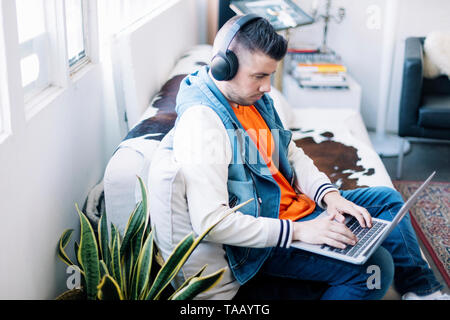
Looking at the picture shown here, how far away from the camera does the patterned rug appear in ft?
7.73

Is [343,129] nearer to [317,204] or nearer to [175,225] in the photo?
[317,204]

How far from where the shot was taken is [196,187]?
1.30 m

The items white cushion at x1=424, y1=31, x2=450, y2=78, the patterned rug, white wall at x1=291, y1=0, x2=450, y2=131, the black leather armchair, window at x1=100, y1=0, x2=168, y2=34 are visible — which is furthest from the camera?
white wall at x1=291, y1=0, x2=450, y2=131

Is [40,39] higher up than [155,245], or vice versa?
[40,39]

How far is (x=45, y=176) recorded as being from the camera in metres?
1.40

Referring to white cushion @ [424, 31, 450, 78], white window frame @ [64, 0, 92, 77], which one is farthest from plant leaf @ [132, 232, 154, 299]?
white cushion @ [424, 31, 450, 78]

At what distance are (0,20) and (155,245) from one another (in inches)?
26.4

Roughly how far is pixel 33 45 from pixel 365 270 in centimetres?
108

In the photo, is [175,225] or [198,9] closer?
[175,225]

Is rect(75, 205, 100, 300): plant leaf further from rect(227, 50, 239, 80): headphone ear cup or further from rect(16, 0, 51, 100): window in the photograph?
rect(227, 50, 239, 80): headphone ear cup

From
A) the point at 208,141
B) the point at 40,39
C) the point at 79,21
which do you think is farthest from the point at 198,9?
the point at 208,141

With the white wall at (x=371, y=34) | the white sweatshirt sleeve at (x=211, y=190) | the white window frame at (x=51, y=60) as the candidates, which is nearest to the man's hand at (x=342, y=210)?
the white sweatshirt sleeve at (x=211, y=190)

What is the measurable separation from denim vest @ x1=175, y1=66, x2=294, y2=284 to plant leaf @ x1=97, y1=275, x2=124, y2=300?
13.2 inches

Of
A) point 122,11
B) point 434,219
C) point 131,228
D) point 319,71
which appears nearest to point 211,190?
point 131,228
